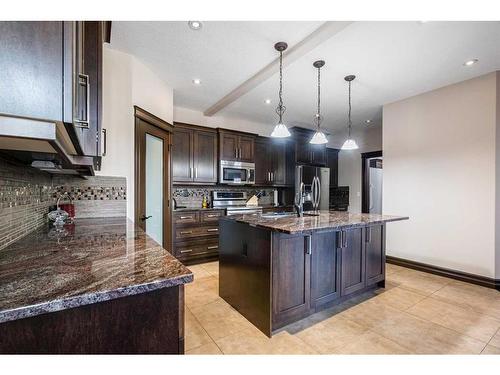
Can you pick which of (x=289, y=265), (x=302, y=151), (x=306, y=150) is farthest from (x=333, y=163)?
(x=289, y=265)

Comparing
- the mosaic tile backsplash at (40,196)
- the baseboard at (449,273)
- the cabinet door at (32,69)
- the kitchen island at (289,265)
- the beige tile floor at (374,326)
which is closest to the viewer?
the cabinet door at (32,69)

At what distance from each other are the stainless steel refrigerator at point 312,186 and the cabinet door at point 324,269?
8.82 feet

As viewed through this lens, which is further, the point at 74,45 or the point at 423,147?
the point at 423,147

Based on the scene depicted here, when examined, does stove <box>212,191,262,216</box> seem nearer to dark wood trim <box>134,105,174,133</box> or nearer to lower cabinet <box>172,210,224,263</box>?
lower cabinet <box>172,210,224,263</box>

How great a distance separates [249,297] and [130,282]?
1637mm

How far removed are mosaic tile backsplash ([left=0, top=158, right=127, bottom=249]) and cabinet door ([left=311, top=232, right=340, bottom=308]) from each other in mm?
2110

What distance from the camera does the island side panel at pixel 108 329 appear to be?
65cm

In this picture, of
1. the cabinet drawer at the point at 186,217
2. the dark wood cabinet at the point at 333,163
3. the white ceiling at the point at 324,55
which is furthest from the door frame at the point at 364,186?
the cabinet drawer at the point at 186,217

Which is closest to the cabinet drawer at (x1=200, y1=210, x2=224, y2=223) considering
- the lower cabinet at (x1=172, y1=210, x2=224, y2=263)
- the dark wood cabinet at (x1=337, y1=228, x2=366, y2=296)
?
the lower cabinet at (x1=172, y1=210, x2=224, y2=263)

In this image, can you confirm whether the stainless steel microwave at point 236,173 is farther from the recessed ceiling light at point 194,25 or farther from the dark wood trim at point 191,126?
the recessed ceiling light at point 194,25

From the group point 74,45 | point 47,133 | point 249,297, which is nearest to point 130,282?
point 47,133
